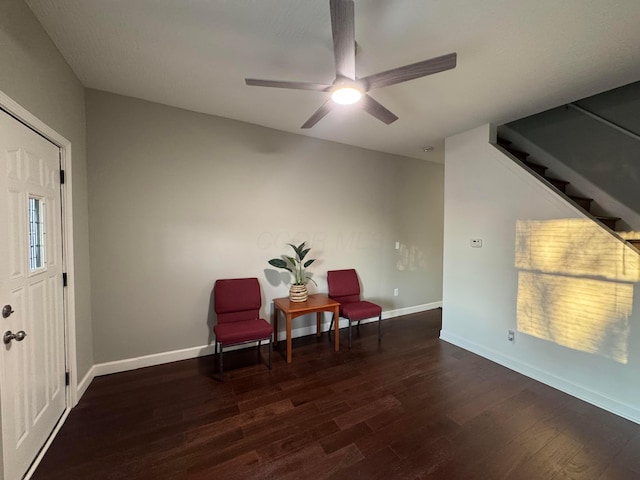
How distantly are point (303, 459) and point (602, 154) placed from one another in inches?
169

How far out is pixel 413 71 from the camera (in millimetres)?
1486

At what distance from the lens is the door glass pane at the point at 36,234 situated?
1601mm

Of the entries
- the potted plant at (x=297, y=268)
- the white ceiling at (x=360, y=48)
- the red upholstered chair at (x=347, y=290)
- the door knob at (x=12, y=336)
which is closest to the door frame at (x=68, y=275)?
the door knob at (x=12, y=336)

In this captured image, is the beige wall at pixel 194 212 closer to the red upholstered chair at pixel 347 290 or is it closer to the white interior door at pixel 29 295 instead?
the red upholstered chair at pixel 347 290

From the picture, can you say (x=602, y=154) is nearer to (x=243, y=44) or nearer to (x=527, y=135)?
(x=527, y=135)

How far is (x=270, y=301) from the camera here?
3.26 meters

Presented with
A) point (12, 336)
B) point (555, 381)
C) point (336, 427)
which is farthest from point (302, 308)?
point (555, 381)

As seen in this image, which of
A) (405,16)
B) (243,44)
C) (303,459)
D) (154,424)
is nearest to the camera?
(405,16)

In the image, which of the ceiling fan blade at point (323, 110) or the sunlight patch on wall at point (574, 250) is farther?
the sunlight patch on wall at point (574, 250)

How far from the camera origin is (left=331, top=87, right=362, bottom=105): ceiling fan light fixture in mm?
1649

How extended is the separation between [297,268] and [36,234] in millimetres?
2352

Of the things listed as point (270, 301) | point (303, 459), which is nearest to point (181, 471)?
point (303, 459)

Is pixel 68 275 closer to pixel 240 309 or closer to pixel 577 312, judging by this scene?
pixel 240 309

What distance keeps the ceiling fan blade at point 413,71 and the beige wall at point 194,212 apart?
1.86 meters
